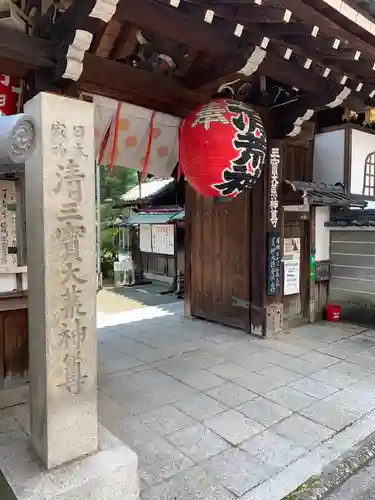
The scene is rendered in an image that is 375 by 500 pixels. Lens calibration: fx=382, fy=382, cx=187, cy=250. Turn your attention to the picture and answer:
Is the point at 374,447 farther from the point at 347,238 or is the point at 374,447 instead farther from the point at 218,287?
the point at 347,238

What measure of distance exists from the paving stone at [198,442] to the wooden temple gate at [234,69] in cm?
254

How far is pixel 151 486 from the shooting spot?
314 cm

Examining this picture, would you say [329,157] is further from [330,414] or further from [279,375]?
[330,414]

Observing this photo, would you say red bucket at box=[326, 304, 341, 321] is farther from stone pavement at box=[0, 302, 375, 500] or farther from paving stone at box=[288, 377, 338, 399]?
paving stone at box=[288, 377, 338, 399]

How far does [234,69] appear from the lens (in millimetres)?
4848

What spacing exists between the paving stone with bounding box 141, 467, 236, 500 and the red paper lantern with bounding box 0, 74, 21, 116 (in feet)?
14.1

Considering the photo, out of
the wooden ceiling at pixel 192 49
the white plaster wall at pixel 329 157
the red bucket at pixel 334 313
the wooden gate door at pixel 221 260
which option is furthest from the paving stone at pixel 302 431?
the white plaster wall at pixel 329 157

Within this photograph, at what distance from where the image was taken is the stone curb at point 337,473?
10.2ft

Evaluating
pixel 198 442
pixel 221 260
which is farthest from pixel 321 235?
pixel 198 442

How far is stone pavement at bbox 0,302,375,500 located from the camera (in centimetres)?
331

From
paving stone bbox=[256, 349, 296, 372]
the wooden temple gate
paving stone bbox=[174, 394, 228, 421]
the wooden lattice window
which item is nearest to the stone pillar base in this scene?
paving stone bbox=[174, 394, 228, 421]

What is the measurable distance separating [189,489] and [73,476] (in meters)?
1.03

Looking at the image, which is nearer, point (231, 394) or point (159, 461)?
point (159, 461)

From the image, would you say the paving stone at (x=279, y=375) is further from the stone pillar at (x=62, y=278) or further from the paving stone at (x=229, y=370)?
the stone pillar at (x=62, y=278)
